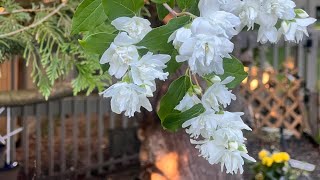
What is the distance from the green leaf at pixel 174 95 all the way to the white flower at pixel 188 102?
0.07 ft

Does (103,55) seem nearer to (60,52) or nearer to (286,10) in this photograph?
(286,10)

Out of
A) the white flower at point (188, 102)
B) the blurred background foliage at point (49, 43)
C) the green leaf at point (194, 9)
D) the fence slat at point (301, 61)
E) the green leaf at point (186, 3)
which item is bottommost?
the fence slat at point (301, 61)

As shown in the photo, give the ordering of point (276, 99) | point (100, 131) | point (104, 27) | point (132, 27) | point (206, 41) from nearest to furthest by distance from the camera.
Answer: point (206, 41), point (132, 27), point (104, 27), point (100, 131), point (276, 99)

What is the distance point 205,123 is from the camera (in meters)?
0.79

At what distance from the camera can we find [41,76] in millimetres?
1945

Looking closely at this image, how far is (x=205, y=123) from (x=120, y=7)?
20cm

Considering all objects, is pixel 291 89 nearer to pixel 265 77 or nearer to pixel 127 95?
pixel 265 77

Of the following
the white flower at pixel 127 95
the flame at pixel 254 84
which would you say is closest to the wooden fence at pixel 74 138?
the flame at pixel 254 84

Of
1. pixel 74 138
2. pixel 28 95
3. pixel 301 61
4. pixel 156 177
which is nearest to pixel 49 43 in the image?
pixel 28 95

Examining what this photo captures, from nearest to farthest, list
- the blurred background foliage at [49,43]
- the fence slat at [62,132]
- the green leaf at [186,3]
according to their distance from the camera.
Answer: the green leaf at [186,3] → the blurred background foliage at [49,43] → the fence slat at [62,132]

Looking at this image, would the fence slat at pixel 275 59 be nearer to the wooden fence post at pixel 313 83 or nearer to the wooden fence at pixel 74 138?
the wooden fence post at pixel 313 83

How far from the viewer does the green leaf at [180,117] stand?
81 centimetres

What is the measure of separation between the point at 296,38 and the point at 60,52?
46.2 inches

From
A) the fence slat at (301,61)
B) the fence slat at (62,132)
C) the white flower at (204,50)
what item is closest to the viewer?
the white flower at (204,50)
